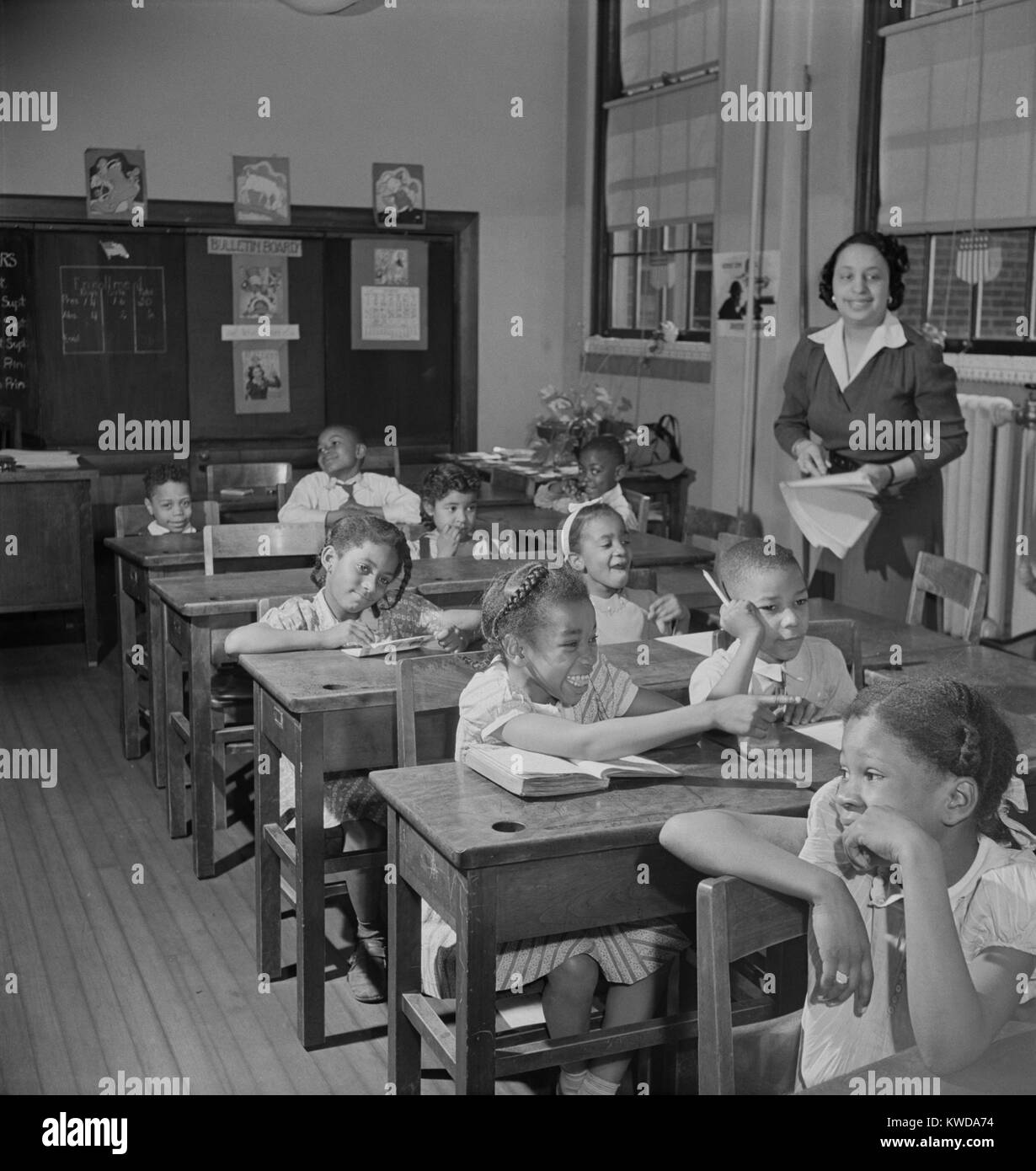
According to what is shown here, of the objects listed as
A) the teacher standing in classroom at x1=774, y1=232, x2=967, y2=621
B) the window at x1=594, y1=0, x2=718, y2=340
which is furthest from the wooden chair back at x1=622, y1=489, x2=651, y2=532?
the window at x1=594, y1=0, x2=718, y2=340

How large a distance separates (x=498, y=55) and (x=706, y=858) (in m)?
6.58

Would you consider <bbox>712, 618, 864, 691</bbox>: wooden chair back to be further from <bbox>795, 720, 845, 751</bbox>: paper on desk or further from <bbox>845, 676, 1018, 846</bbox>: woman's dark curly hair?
<bbox>845, 676, 1018, 846</bbox>: woman's dark curly hair

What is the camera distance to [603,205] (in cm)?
755

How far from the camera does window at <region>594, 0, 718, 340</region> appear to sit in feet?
21.6

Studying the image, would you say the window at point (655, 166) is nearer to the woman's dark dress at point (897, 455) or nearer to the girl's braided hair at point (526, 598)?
the woman's dark dress at point (897, 455)

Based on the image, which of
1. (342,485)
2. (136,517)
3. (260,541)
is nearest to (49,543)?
(136,517)

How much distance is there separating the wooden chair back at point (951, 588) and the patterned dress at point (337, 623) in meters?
1.24

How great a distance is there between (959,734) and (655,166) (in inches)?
229

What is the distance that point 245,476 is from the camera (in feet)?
19.4

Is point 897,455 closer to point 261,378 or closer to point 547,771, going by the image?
point 547,771

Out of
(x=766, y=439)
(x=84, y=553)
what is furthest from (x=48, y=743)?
(x=766, y=439)

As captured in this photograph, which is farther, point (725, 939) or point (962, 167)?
point (962, 167)
